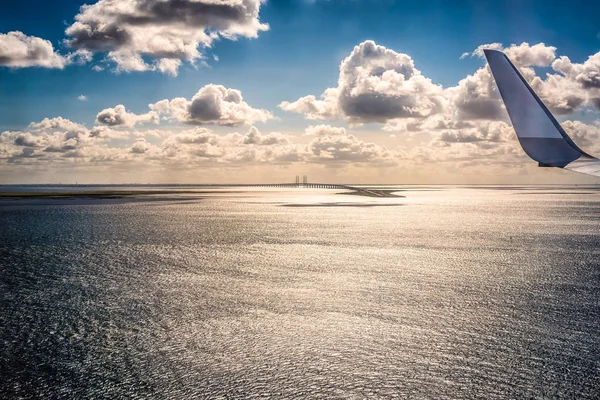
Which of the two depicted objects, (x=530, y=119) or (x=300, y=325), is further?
(x=530, y=119)

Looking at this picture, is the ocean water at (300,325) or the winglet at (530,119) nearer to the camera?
the ocean water at (300,325)

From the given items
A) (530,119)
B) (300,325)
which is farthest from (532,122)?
(300,325)

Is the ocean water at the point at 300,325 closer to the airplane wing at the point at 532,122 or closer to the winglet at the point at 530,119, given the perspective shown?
the airplane wing at the point at 532,122

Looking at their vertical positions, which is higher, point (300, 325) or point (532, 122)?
Result: point (532, 122)

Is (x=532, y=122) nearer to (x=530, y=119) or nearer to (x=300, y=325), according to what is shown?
(x=530, y=119)

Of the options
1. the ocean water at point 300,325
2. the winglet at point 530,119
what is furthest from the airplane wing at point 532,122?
the ocean water at point 300,325

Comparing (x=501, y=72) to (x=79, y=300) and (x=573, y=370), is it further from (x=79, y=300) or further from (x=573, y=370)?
(x=79, y=300)

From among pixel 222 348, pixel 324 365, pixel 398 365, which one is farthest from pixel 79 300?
pixel 398 365
